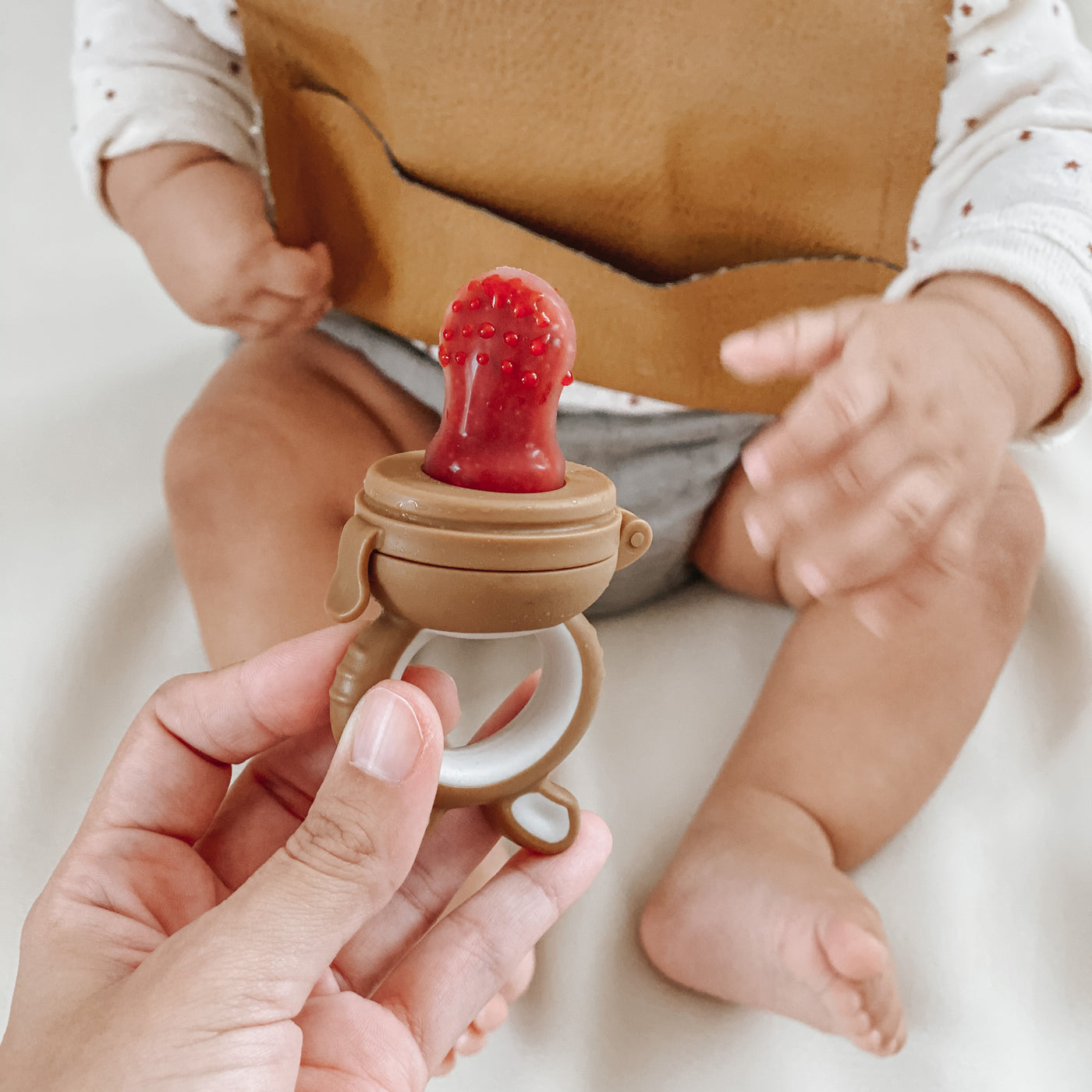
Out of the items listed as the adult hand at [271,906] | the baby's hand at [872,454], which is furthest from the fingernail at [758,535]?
the adult hand at [271,906]

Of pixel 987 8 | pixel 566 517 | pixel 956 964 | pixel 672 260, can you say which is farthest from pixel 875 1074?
pixel 987 8

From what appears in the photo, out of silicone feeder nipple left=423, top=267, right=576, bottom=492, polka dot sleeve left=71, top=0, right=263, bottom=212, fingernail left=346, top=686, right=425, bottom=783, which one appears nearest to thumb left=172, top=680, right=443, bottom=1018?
fingernail left=346, top=686, right=425, bottom=783

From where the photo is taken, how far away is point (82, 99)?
2.67 ft

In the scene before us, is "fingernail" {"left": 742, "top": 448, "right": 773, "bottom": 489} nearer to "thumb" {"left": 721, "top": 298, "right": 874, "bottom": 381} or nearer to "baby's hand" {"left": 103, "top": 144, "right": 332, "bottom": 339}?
"thumb" {"left": 721, "top": 298, "right": 874, "bottom": 381}

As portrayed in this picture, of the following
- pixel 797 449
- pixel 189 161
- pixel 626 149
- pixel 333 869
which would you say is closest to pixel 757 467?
pixel 797 449

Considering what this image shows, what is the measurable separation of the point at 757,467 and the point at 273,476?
1.27ft

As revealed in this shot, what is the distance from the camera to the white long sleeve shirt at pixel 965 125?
587 millimetres

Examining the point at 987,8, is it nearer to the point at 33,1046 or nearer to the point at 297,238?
the point at 297,238

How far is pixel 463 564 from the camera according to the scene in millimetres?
381

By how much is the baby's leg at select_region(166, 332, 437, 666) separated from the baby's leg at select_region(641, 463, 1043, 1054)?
0.97 feet

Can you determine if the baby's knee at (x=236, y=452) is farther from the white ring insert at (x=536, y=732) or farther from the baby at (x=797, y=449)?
the white ring insert at (x=536, y=732)

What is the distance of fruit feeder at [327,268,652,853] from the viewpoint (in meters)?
A: 0.38

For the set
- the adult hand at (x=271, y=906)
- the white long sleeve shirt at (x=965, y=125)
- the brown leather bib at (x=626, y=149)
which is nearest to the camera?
the adult hand at (x=271, y=906)

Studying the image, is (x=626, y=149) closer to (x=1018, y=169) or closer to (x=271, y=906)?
(x=1018, y=169)
